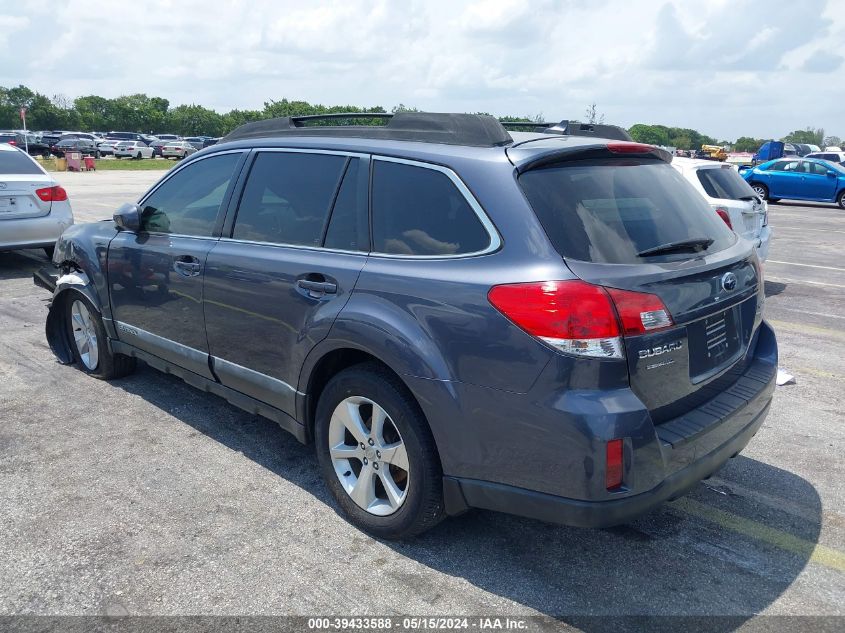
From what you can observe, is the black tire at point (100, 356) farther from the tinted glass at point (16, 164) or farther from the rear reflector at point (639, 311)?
the tinted glass at point (16, 164)

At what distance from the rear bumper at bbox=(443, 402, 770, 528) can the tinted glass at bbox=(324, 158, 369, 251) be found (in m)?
1.17

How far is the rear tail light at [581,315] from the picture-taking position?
2578 millimetres

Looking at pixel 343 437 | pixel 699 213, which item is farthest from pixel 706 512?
pixel 343 437

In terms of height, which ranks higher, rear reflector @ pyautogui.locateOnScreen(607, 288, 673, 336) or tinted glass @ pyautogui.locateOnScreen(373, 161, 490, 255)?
tinted glass @ pyautogui.locateOnScreen(373, 161, 490, 255)

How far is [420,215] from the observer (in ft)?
10.3

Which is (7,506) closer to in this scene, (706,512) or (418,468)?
(418,468)

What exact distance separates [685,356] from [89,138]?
183 ft

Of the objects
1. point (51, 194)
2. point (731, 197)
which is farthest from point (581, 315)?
point (51, 194)

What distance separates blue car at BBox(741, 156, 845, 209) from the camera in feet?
73.6

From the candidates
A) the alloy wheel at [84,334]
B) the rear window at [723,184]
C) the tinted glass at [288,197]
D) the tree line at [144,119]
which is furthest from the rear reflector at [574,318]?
the tree line at [144,119]

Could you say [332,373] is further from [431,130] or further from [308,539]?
[431,130]

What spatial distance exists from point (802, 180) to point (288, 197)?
23095 millimetres

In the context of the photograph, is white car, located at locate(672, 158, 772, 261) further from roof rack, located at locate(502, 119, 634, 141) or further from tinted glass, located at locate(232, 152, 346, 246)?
tinted glass, located at locate(232, 152, 346, 246)

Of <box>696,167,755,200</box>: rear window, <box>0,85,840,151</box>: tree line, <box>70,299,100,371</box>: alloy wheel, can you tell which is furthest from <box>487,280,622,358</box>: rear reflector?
<box>0,85,840,151</box>: tree line
